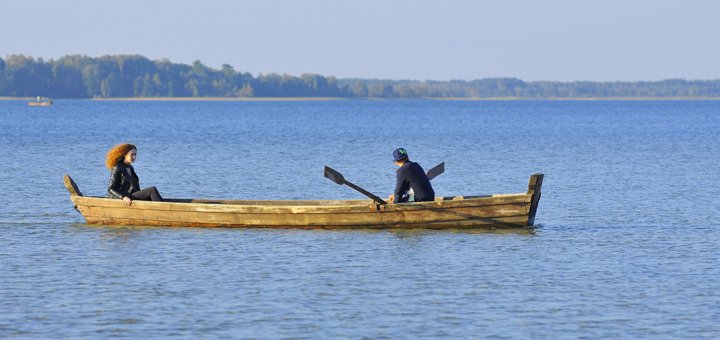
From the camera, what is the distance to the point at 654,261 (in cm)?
2084

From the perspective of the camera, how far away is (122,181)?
24.8 m

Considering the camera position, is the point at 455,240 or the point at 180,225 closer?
the point at 455,240

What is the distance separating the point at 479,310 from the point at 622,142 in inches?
2456

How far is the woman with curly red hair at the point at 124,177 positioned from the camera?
24359mm

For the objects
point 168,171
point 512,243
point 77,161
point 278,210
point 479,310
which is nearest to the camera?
point 479,310

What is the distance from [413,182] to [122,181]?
5.41m

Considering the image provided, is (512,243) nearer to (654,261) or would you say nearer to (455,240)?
(455,240)

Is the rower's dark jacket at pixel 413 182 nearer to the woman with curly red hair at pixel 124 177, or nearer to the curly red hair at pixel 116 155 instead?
the woman with curly red hair at pixel 124 177

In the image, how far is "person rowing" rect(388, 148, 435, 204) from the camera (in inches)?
946

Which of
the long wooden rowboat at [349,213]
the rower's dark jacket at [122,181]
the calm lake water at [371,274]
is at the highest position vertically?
the rower's dark jacket at [122,181]

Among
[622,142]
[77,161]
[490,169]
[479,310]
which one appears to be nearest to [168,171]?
[77,161]

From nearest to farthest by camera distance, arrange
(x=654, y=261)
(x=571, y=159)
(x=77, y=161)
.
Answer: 1. (x=654, y=261)
2. (x=77, y=161)
3. (x=571, y=159)

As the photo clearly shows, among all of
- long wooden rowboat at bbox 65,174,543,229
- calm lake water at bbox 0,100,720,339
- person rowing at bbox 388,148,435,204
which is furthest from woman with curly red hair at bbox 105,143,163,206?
person rowing at bbox 388,148,435,204

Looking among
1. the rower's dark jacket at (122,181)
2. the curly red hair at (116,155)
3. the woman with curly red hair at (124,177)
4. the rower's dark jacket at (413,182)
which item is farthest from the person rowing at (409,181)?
the curly red hair at (116,155)
